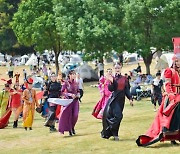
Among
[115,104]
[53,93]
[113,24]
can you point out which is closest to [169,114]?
[115,104]

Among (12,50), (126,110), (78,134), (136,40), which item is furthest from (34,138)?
(12,50)

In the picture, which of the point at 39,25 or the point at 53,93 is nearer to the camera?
the point at 53,93

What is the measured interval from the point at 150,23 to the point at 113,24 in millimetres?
3130

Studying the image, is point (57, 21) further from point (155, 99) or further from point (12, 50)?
point (12, 50)

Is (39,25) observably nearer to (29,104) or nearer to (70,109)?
(29,104)

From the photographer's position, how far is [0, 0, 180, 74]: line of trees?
38.1 metres

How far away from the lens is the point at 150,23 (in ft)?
129

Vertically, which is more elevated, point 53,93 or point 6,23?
point 6,23

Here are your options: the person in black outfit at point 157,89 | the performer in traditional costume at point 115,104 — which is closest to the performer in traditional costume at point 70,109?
the performer in traditional costume at point 115,104

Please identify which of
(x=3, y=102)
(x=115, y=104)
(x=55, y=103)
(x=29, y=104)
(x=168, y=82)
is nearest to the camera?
(x=168, y=82)

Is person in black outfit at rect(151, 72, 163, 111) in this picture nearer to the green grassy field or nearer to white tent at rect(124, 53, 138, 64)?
the green grassy field

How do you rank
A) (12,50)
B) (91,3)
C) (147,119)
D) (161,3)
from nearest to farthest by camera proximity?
1. (147,119)
2. (161,3)
3. (91,3)
4. (12,50)

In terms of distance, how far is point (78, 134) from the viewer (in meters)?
14.7

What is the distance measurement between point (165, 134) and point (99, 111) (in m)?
6.97
